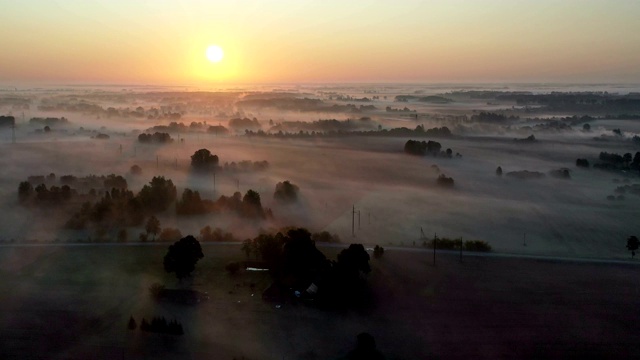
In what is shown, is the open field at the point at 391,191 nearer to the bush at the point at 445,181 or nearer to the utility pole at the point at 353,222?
the utility pole at the point at 353,222

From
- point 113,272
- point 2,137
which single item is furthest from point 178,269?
point 2,137

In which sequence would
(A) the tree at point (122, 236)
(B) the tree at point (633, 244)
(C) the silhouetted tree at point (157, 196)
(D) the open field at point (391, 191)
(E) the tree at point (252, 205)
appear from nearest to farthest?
(B) the tree at point (633, 244) → (A) the tree at point (122, 236) → (D) the open field at point (391, 191) → (E) the tree at point (252, 205) → (C) the silhouetted tree at point (157, 196)

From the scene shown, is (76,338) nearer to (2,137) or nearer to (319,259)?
(319,259)

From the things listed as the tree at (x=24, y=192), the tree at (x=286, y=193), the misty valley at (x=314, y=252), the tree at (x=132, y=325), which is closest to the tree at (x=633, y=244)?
the misty valley at (x=314, y=252)

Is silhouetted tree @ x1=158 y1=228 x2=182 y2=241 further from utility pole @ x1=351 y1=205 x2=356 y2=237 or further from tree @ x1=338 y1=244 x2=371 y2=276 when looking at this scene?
tree @ x1=338 y1=244 x2=371 y2=276

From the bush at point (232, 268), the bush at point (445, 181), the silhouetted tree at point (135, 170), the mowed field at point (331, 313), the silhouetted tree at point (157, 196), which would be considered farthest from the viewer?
the silhouetted tree at point (135, 170)

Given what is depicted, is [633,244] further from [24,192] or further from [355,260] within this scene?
[24,192]

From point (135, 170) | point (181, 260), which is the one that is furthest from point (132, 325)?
point (135, 170)
